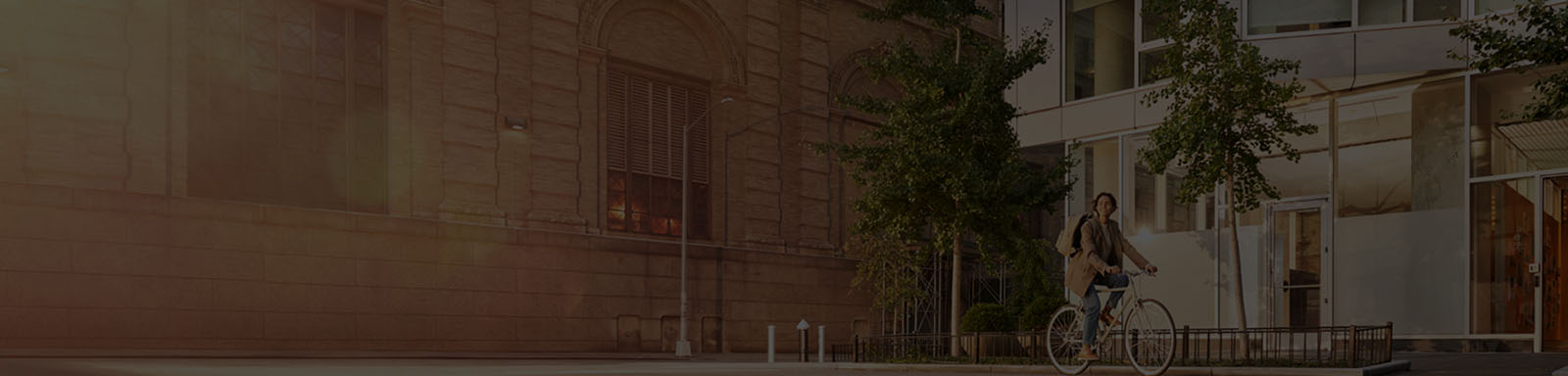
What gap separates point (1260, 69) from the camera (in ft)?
52.4

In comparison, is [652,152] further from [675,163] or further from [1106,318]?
[1106,318]

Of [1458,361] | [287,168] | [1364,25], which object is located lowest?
[1458,361]

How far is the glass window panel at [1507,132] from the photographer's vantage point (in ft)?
64.6

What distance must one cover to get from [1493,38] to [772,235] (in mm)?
32538

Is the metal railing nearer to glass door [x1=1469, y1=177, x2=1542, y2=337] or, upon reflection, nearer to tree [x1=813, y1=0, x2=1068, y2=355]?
tree [x1=813, y1=0, x2=1068, y2=355]

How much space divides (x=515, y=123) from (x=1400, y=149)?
75.9ft

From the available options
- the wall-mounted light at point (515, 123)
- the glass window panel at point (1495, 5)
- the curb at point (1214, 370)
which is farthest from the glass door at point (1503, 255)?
the wall-mounted light at point (515, 123)

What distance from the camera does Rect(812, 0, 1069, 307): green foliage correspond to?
20.1m

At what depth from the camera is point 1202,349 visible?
67.3 feet

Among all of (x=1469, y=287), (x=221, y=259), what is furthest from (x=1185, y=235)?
(x=221, y=259)

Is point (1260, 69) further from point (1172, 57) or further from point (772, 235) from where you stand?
point (772, 235)

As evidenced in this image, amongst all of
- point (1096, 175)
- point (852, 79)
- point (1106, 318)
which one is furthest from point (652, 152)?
point (1106, 318)

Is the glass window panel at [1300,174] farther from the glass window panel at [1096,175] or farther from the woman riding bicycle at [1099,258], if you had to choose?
the woman riding bicycle at [1099,258]

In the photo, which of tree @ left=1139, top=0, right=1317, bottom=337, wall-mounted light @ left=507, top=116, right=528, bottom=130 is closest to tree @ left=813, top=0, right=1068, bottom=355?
tree @ left=1139, top=0, right=1317, bottom=337
